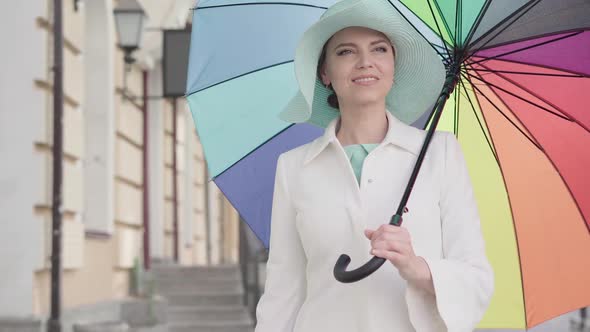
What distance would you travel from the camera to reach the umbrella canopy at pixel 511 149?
324 centimetres

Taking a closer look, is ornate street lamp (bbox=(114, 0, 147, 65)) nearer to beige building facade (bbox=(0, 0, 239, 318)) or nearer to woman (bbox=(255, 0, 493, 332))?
Answer: beige building facade (bbox=(0, 0, 239, 318))

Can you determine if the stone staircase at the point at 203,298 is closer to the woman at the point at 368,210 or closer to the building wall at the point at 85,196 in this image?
the building wall at the point at 85,196

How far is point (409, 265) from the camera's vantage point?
2277 mm

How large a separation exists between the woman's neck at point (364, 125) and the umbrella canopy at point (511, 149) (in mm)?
643

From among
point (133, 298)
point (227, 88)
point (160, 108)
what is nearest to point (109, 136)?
point (133, 298)

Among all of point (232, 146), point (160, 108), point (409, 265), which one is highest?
point (160, 108)

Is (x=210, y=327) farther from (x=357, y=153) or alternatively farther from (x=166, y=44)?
(x=357, y=153)

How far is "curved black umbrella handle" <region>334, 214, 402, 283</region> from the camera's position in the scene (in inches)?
88.0

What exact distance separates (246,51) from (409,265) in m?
1.38

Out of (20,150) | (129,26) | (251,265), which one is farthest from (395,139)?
(129,26)

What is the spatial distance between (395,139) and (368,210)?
0.18 m

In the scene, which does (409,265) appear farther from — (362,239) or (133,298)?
(133,298)

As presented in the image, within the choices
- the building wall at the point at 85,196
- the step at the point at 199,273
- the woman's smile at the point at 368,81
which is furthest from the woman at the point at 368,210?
the step at the point at 199,273

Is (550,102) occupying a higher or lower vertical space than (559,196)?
higher
